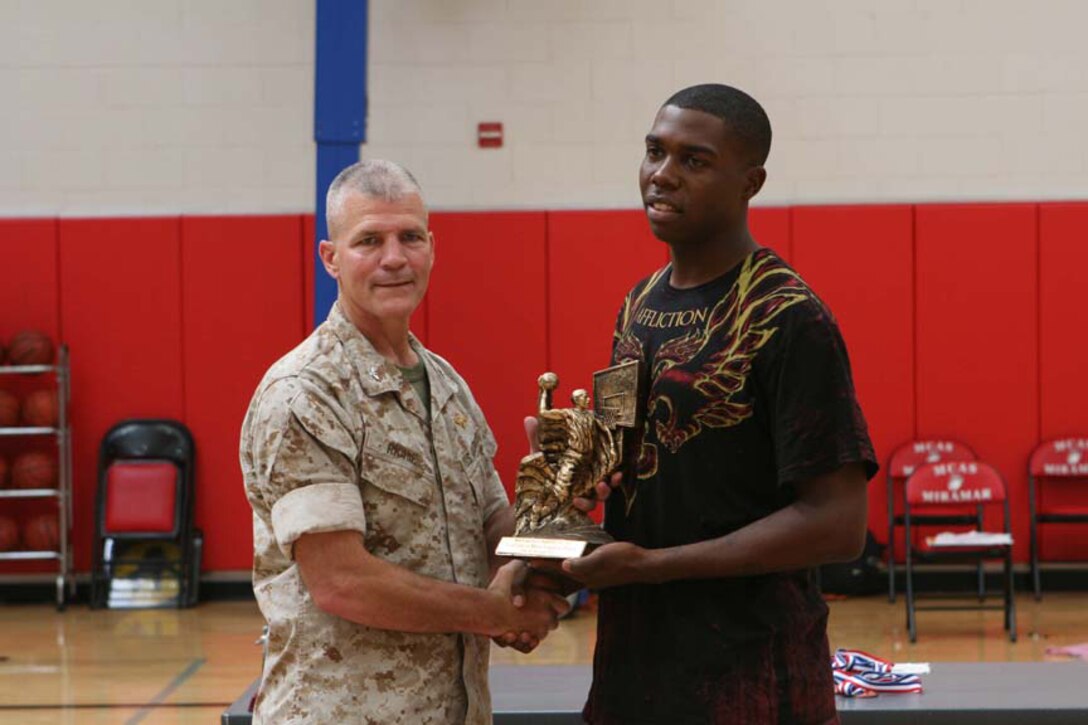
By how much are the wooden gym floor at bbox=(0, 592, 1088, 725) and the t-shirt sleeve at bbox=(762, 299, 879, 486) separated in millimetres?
4497

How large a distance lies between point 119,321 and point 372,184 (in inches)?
268

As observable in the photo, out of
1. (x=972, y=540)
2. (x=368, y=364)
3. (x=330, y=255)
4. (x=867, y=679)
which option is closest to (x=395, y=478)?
(x=368, y=364)

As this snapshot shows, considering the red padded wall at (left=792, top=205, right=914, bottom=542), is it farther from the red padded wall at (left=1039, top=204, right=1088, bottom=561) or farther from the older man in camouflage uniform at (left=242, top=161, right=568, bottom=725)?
the older man in camouflage uniform at (left=242, top=161, right=568, bottom=725)

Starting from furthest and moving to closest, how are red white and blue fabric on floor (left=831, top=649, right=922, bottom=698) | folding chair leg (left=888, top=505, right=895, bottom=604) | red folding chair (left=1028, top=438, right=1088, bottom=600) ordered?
red folding chair (left=1028, top=438, right=1088, bottom=600) < folding chair leg (left=888, top=505, right=895, bottom=604) < red white and blue fabric on floor (left=831, top=649, right=922, bottom=698)

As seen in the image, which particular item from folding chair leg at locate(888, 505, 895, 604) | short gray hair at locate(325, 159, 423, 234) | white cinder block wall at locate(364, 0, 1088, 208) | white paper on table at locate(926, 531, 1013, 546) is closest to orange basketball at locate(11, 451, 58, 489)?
white cinder block wall at locate(364, 0, 1088, 208)

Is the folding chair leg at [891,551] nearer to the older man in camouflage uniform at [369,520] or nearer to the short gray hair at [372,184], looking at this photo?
the older man in camouflage uniform at [369,520]

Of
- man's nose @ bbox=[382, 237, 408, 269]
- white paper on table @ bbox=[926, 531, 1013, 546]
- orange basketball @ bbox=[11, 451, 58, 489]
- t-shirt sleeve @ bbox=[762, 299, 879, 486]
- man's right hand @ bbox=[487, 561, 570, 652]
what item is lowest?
white paper on table @ bbox=[926, 531, 1013, 546]

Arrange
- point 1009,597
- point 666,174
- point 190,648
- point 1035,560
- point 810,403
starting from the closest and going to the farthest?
point 810,403 → point 666,174 → point 1009,597 → point 190,648 → point 1035,560

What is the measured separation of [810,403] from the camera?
2221 millimetres

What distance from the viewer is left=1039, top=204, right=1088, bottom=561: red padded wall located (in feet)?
28.4

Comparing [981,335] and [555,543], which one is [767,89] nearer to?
[981,335]

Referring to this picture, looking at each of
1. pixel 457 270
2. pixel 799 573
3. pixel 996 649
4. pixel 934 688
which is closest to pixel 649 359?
pixel 799 573

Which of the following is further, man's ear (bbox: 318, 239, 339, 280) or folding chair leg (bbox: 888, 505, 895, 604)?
folding chair leg (bbox: 888, 505, 895, 604)

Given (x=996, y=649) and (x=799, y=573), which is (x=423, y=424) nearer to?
(x=799, y=573)
